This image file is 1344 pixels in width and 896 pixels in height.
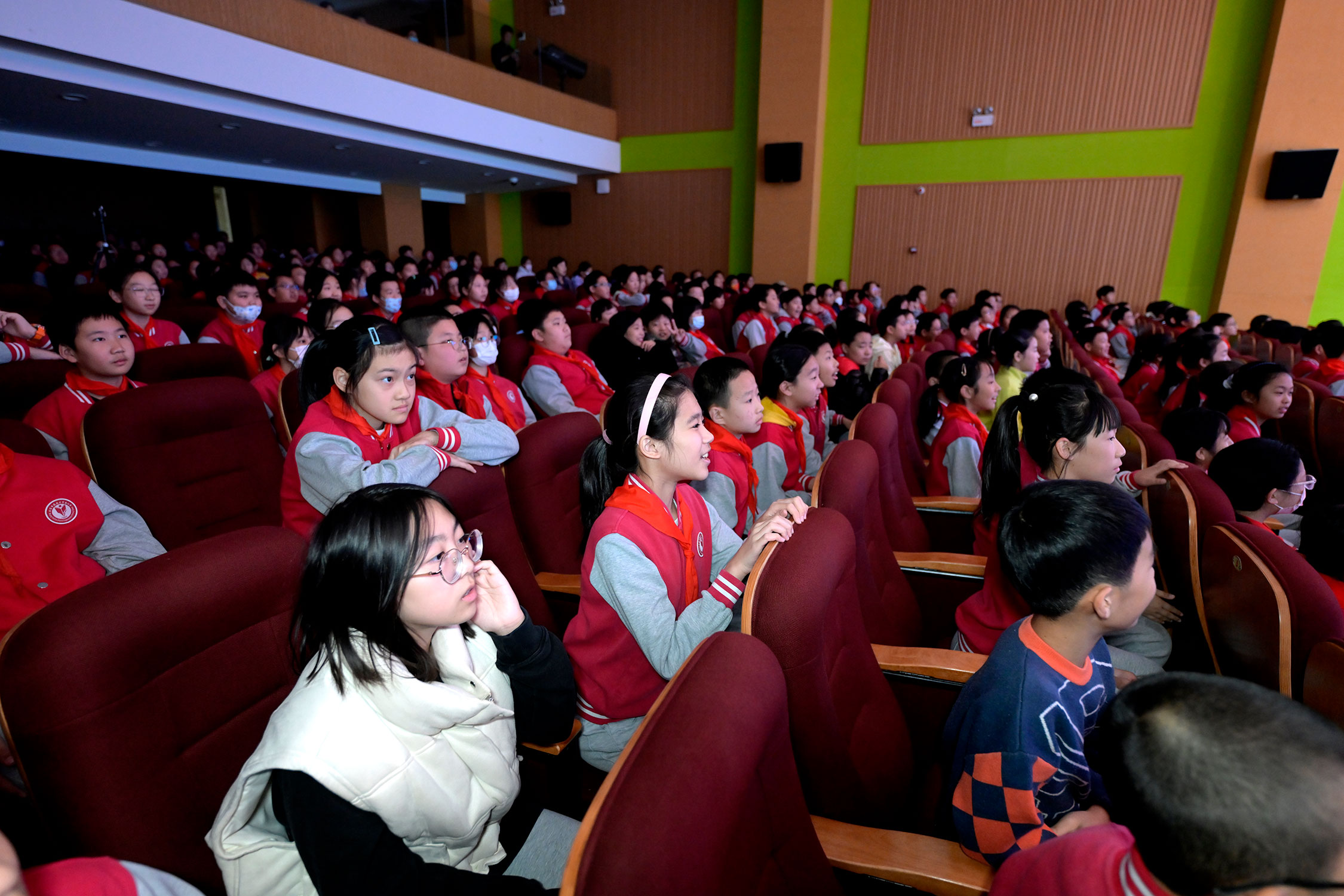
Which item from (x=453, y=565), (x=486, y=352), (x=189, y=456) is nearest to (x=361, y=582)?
(x=453, y=565)

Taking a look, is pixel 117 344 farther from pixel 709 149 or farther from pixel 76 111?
pixel 709 149

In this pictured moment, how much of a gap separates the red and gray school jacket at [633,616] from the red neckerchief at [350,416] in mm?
934

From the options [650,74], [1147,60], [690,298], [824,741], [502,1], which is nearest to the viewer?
[824,741]

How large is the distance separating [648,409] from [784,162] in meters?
9.43

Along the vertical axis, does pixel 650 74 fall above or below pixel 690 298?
above

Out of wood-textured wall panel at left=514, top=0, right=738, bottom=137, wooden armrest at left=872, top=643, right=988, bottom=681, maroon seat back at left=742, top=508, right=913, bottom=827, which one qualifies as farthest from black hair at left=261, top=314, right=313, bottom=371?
wood-textured wall panel at left=514, top=0, right=738, bottom=137

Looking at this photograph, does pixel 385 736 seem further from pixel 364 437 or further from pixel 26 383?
pixel 26 383

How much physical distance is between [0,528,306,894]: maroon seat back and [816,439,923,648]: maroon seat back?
115cm

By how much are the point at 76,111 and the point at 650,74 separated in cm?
789

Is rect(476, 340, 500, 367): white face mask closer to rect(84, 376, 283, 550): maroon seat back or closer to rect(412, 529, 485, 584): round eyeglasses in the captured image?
rect(84, 376, 283, 550): maroon seat back

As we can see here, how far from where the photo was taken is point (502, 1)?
12055 millimetres

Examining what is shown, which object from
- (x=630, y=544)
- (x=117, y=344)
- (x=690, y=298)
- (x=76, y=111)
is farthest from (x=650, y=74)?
(x=630, y=544)

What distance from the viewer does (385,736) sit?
938mm

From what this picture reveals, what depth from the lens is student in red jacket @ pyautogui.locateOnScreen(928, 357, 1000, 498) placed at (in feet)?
8.76
